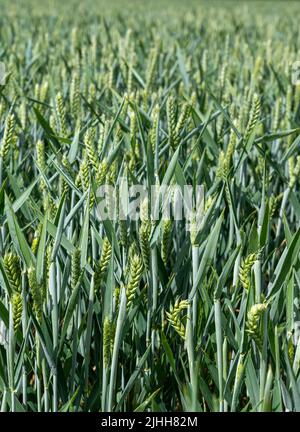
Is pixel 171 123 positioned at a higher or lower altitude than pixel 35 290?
higher

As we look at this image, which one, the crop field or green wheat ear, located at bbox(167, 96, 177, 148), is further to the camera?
green wheat ear, located at bbox(167, 96, 177, 148)

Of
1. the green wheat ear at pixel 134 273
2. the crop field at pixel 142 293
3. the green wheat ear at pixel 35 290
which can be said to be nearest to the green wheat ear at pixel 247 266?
the crop field at pixel 142 293

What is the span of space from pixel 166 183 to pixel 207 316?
0.64ft

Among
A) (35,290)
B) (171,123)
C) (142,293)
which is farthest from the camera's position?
(171,123)

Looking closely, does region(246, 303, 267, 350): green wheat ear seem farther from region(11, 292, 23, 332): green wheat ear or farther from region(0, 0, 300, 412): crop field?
region(11, 292, 23, 332): green wheat ear

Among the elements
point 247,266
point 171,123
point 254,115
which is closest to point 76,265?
point 247,266

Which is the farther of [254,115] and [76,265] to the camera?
[254,115]

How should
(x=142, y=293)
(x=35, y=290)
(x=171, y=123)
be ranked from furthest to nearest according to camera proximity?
(x=171, y=123) → (x=142, y=293) → (x=35, y=290)

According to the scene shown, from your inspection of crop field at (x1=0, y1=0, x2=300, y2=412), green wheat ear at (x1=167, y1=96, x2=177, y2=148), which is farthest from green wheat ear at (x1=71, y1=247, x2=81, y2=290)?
green wheat ear at (x1=167, y1=96, x2=177, y2=148)

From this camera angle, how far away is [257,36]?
3.55 meters

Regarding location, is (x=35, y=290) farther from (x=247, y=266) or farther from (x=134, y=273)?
(x=247, y=266)

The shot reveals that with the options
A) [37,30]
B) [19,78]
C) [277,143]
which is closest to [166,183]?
[277,143]
